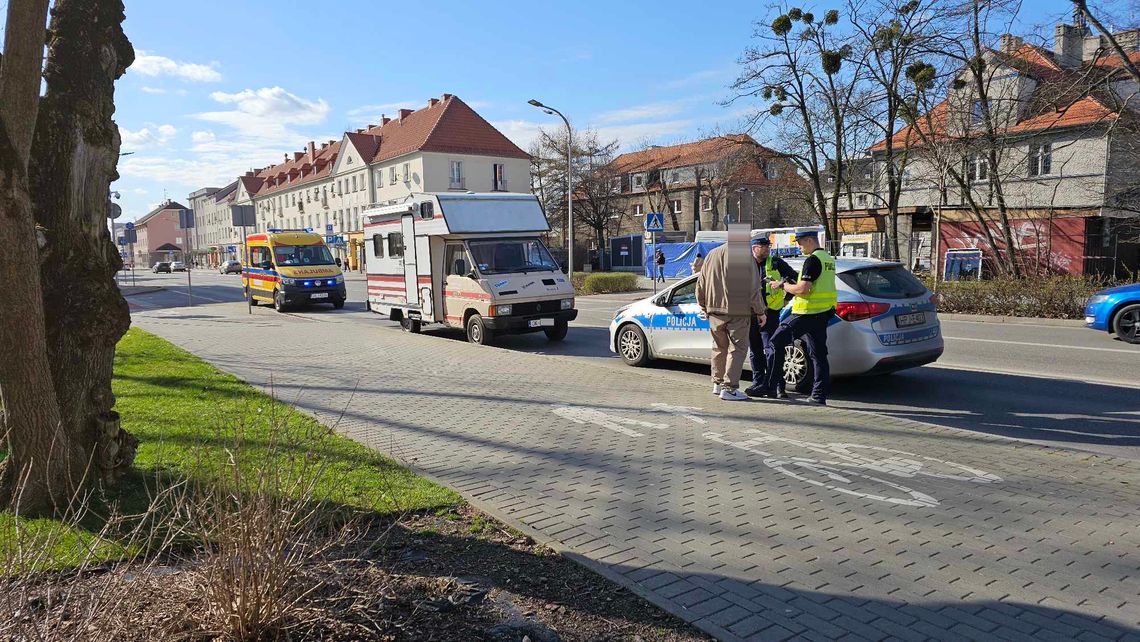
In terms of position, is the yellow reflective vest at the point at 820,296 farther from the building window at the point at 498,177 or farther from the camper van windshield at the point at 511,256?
the building window at the point at 498,177

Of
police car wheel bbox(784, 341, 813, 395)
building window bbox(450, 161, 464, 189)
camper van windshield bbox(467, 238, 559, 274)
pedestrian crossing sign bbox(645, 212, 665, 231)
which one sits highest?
building window bbox(450, 161, 464, 189)

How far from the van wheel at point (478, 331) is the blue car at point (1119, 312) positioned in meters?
10.6

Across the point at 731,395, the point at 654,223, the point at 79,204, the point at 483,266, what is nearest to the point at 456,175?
the point at 654,223

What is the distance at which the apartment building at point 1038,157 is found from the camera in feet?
59.6

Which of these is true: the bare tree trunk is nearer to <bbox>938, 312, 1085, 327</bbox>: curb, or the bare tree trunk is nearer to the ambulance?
<bbox>938, 312, 1085, 327</bbox>: curb

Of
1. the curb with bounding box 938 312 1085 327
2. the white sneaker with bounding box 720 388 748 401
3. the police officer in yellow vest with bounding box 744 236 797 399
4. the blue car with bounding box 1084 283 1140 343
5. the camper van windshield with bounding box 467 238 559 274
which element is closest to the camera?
the white sneaker with bounding box 720 388 748 401

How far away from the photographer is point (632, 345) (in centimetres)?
1059

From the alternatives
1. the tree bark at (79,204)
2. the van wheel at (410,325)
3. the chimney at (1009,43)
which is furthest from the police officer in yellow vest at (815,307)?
the chimney at (1009,43)

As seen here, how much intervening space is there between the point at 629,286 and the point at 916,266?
12.3m

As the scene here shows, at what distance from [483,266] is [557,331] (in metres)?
1.91

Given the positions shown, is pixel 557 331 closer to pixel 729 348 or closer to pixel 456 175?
pixel 729 348

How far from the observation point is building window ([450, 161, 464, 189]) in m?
62.0

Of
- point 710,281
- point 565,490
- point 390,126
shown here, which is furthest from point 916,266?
point 390,126

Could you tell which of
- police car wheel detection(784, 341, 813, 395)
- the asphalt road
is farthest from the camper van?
police car wheel detection(784, 341, 813, 395)
